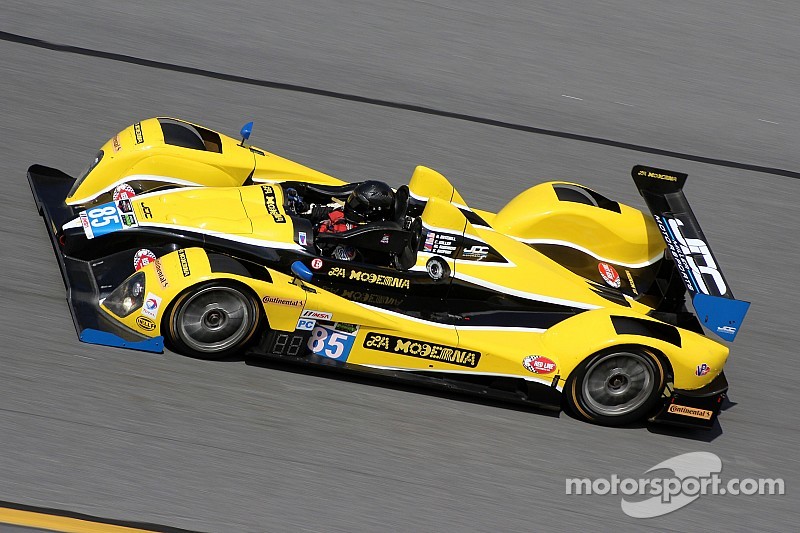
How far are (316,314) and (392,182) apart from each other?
3.45 metres

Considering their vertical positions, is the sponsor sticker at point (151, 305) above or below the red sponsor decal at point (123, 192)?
below

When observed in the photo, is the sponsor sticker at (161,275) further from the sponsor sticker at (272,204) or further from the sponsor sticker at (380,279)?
the sponsor sticker at (380,279)

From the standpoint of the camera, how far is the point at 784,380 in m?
8.09

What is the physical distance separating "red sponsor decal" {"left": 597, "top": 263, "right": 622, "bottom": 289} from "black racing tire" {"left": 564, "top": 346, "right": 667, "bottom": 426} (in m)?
1.21

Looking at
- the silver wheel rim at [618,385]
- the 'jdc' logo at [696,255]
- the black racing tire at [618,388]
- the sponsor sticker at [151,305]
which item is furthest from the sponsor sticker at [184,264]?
the 'jdc' logo at [696,255]

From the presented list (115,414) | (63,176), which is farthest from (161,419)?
(63,176)

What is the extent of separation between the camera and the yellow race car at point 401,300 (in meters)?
6.72

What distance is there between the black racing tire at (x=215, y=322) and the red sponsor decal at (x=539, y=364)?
1861 mm

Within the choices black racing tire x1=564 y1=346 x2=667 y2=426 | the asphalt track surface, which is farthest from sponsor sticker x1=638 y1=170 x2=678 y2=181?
black racing tire x1=564 y1=346 x2=667 y2=426

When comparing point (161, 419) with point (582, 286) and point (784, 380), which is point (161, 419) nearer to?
point (582, 286)

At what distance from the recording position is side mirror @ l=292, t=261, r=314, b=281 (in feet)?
22.4

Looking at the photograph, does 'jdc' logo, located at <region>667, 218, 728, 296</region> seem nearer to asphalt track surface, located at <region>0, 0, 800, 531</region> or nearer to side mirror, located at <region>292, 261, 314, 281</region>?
asphalt track surface, located at <region>0, 0, 800, 531</region>

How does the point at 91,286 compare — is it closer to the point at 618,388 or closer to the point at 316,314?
the point at 316,314

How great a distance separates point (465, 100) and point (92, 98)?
4.13 metres
